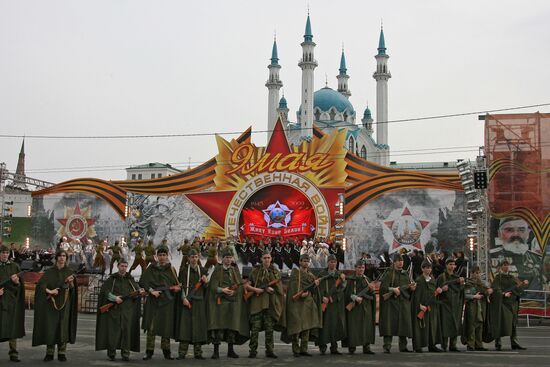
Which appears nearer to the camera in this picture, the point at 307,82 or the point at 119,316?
the point at 119,316

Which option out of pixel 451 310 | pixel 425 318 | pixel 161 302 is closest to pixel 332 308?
pixel 425 318

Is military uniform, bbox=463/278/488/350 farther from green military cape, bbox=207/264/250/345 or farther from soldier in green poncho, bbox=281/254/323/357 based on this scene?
green military cape, bbox=207/264/250/345

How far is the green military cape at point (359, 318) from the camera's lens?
11.6m

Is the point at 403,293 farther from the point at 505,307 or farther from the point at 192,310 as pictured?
the point at 192,310

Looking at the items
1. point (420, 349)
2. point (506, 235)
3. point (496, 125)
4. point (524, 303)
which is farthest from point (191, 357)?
point (496, 125)

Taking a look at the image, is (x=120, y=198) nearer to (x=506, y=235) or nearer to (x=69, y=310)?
(x=506, y=235)

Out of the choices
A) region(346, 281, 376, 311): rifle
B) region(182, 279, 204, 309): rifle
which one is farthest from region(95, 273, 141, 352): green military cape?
region(346, 281, 376, 311): rifle

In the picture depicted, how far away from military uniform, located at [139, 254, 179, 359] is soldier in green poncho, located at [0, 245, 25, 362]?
1.91 metres

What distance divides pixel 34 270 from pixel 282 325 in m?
16.3

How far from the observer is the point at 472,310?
1259cm

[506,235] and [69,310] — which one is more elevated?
[506,235]

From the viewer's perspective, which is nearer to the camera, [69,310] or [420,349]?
[69,310]

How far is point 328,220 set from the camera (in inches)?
1294

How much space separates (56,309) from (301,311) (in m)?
3.99
